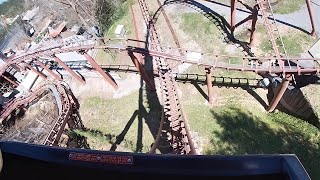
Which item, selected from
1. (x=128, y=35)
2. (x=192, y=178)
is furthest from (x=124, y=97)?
(x=192, y=178)

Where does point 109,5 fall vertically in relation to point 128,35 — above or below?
above

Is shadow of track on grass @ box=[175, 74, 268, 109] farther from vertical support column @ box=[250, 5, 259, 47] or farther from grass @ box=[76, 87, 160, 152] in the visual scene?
vertical support column @ box=[250, 5, 259, 47]

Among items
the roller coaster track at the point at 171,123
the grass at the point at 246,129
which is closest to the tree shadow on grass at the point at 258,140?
the grass at the point at 246,129

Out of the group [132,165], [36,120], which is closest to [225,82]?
[36,120]

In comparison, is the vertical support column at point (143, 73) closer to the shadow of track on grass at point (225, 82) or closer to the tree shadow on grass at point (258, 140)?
the shadow of track on grass at point (225, 82)

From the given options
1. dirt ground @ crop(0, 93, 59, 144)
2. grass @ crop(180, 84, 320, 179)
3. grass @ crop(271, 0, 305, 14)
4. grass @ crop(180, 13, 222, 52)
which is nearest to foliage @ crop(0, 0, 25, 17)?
dirt ground @ crop(0, 93, 59, 144)

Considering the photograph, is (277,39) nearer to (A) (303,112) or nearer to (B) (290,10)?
(B) (290,10)
